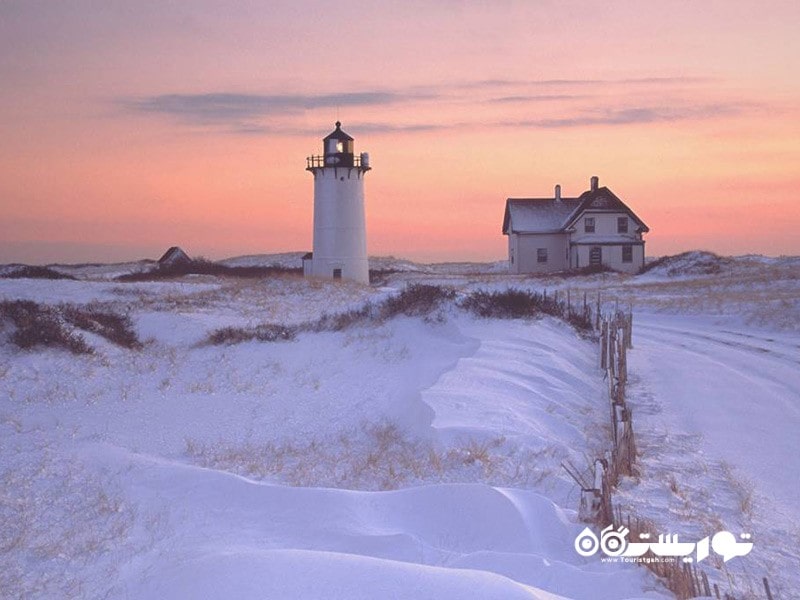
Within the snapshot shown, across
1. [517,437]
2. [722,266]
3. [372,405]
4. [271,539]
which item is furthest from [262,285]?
[722,266]

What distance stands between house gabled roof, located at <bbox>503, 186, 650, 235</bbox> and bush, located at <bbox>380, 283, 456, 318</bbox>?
1415 inches

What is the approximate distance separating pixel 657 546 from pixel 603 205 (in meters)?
51.5

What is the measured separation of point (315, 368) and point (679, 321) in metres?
18.6

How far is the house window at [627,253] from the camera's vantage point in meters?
56.3

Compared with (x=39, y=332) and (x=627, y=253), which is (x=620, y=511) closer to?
(x=39, y=332)

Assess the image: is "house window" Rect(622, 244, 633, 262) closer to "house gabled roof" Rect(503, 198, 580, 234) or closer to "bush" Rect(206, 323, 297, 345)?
"house gabled roof" Rect(503, 198, 580, 234)

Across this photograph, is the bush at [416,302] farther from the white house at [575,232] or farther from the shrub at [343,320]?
the white house at [575,232]

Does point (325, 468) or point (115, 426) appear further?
point (115, 426)

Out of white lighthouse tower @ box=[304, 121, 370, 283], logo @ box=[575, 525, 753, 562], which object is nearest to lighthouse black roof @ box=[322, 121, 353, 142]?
white lighthouse tower @ box=[304, 121, 370, 283]

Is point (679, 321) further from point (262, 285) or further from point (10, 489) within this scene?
Result: point (10, 489)

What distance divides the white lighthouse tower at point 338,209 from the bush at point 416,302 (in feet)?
69.8

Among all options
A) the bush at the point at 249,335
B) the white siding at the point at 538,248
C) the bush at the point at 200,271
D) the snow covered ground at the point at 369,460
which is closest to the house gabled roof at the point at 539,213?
the white siding at the point at 538,248

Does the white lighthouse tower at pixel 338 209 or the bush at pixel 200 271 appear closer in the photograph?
the white lighthouse tower at pixel 338 209

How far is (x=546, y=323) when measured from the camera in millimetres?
21266
